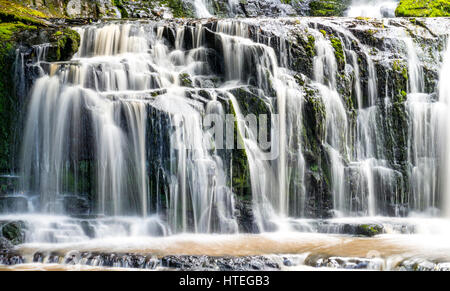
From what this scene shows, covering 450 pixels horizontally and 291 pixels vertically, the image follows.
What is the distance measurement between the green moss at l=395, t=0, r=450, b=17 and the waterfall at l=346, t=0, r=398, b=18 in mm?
2034

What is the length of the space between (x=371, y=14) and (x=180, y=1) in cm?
868

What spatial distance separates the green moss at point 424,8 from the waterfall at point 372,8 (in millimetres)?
2034

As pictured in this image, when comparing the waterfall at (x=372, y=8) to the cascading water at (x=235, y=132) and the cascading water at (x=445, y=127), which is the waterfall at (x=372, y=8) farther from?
the cascading water at (x=445, y=127)

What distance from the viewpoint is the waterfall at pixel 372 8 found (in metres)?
20.4

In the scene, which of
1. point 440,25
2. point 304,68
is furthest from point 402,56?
point 304,68

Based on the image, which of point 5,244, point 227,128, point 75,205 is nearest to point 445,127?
point 227,128

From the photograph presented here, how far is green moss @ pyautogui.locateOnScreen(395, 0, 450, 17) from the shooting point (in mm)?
17531

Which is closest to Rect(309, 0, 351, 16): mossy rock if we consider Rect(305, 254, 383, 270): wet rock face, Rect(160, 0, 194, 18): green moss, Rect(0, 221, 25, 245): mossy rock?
Rect(160, 0, 194, 18): green moss

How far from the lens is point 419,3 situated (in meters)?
18.0

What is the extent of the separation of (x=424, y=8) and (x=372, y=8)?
3.81 metres

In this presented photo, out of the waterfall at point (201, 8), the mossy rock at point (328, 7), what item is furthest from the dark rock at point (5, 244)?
the mossy rock at point (328, 7)

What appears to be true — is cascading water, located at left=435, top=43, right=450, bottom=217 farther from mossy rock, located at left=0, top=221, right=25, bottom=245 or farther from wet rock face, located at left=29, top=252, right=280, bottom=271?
mossy rock, located at left=0, top=221, right=25, bottom=245

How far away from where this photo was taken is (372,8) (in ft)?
69.5
